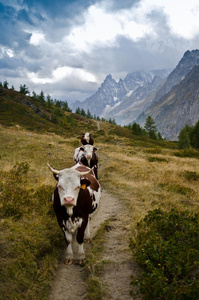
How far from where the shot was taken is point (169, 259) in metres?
4.14

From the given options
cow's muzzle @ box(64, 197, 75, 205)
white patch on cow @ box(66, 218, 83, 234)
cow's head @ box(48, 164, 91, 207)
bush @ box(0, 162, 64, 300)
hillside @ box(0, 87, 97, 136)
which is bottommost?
bush @ box(0, 162, 64, 300)

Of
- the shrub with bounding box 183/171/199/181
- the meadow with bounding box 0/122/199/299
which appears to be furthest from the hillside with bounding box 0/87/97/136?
the shrub with bounding box 183/171/199/181

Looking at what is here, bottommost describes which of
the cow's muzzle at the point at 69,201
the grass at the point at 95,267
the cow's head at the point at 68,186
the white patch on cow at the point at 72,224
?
the grass at the point at 95,267

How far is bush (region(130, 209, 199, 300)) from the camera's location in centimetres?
354

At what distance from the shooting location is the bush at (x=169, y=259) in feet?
11.6

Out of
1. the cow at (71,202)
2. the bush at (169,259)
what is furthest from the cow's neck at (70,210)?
the bush at (169,259)

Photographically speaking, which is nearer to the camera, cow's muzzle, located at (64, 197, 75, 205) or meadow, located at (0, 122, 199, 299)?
meadow, located at (0, 122, 199, 299)

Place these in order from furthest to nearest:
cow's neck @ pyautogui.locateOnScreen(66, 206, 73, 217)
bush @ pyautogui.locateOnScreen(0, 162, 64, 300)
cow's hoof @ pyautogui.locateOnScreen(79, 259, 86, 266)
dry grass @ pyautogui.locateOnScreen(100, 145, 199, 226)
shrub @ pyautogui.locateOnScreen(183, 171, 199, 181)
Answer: shrub @ pyautogui.locateOnScreen(183, 171, 199, 181) < dry grass @ pyautogui.locateOnScreen(100, 145, 199, 226) < cow's hoof @ pyautogui.locateOnScreen(79, 259, 86, 266) < cow's neck @ pyautogui.locateOnScreen(66, 206, 73, 217) < bush @ pyautogui.locateOnScreen(0, 162, 64, 300)

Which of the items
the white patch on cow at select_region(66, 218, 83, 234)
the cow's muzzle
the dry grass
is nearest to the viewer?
the cow's muzzle

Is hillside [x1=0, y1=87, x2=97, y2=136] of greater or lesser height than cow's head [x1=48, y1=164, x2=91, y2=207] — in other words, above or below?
above

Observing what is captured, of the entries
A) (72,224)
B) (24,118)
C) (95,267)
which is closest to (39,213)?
(72,224)

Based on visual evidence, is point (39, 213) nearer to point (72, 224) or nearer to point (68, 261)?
point (68, 261)

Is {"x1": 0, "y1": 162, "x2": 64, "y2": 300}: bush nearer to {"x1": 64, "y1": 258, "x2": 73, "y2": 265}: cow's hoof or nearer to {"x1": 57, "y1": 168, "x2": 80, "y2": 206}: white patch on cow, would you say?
{"x1": 64, "y1": 258, "x2": 73, "y2": 265}: cow's hoof

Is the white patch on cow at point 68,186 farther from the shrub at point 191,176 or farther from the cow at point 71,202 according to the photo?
the shrub at point 191,176
